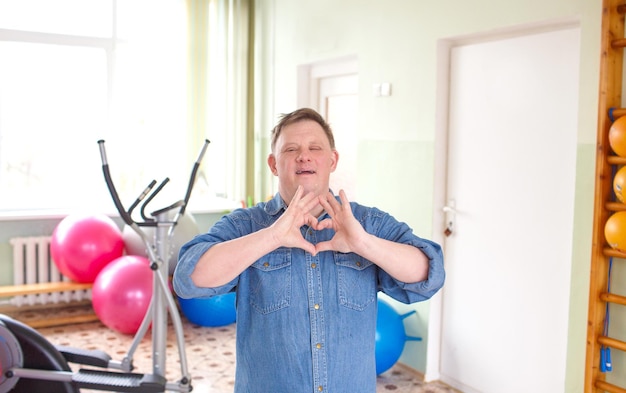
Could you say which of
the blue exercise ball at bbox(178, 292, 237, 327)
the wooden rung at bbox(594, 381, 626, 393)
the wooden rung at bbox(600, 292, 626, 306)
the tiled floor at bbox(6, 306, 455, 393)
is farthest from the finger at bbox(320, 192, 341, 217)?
the blue exercise ball at bbox(178, 292, 237, 327)

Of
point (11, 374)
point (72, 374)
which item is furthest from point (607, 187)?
point (11, 374)

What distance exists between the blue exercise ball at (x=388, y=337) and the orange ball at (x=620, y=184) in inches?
60.5

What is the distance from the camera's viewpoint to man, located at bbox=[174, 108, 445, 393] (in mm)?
1438

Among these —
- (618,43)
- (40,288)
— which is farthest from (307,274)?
(40,288)

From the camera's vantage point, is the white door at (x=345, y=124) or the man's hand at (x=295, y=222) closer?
the man's hand at (x=295, y=222)

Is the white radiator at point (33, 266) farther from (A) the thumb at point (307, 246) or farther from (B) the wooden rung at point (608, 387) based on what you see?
(A) the thumb at point (307, 246)

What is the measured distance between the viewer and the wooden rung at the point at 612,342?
2654 millimetres

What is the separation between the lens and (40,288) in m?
4.87

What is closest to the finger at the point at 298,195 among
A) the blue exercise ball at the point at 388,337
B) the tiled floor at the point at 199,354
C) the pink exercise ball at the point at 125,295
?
the blue exercise ball at the point at 388,337

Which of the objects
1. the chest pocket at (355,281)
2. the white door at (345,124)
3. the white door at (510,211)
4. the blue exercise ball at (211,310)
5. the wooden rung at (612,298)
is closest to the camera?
the chest pocket at (355,281)

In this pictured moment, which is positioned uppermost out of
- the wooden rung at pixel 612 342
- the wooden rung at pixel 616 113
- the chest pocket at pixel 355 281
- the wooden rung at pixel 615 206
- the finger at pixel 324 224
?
the wooden rung at pixel 616 113

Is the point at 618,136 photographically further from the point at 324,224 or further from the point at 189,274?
the point at 189,274

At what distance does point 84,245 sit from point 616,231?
3.62 m

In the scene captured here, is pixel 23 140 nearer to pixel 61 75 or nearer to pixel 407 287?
pixel 61 75
